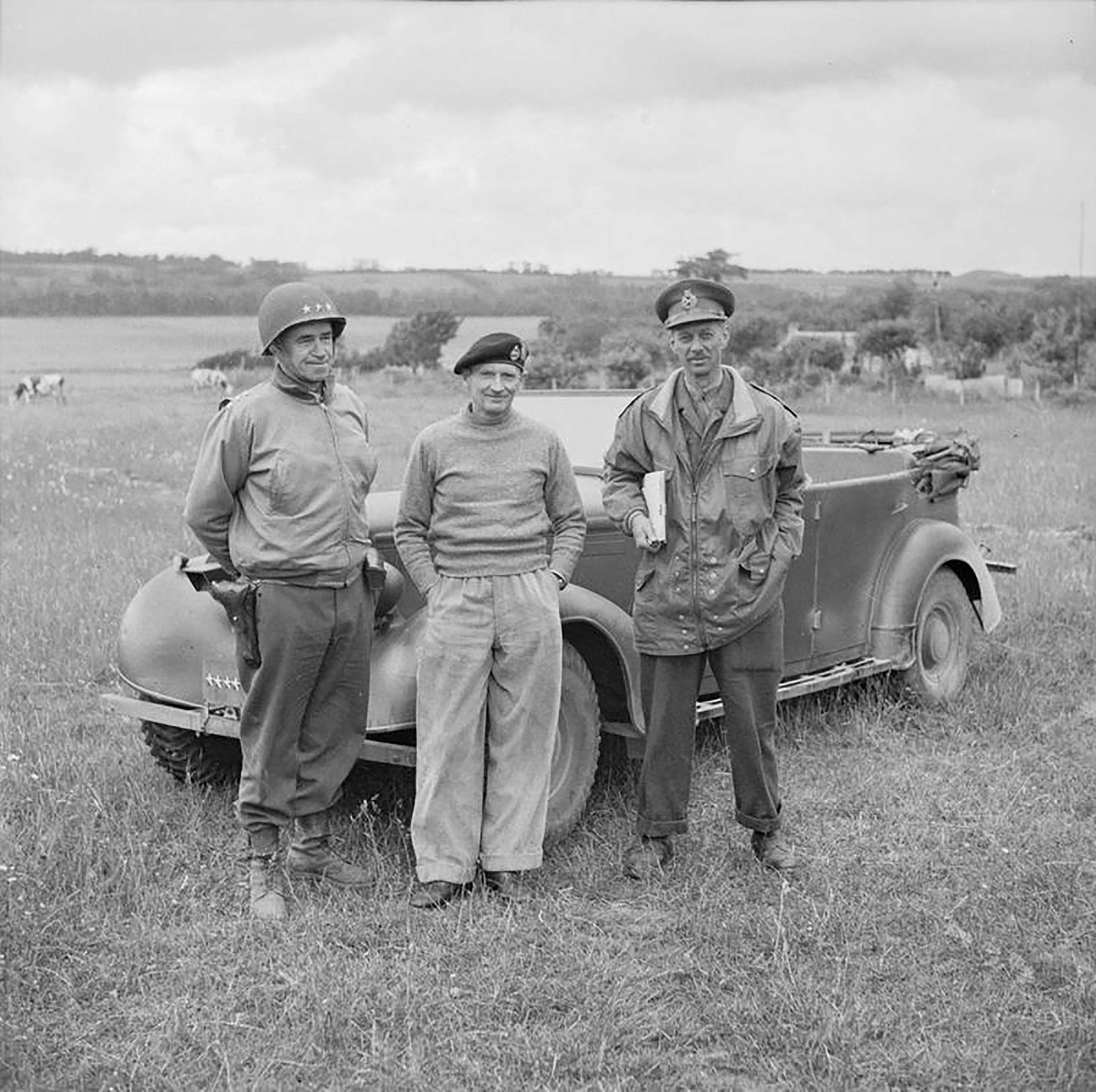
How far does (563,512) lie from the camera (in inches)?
186

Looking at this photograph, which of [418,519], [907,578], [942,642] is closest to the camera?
[418,519]

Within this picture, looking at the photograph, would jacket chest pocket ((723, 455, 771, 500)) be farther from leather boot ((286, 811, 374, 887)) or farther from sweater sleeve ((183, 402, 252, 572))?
leather boot ((286, 811, 374, 887))

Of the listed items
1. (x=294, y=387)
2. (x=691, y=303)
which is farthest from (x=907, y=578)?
(x=294, y=387)

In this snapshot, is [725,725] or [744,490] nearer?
[744,490]

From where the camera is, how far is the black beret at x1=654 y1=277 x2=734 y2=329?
15.5 ft

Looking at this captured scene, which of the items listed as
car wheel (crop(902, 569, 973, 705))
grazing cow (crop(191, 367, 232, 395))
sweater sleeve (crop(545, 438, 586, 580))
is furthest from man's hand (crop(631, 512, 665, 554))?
grazing cow (crop(191, 367, 232, 395))

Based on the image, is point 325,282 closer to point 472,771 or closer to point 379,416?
point 379,416

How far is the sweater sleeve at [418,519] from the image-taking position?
4.63m

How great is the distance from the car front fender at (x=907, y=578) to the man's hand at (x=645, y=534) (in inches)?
87.0

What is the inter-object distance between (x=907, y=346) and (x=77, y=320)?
1148 inches

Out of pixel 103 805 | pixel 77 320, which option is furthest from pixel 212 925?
pixel 77 320

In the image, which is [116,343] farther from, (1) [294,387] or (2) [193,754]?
(1) [294,387]

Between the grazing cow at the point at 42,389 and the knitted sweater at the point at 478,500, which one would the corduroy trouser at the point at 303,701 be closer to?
the knitted sweater at the point at 478,500

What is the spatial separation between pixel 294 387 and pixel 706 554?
139 centimetres
